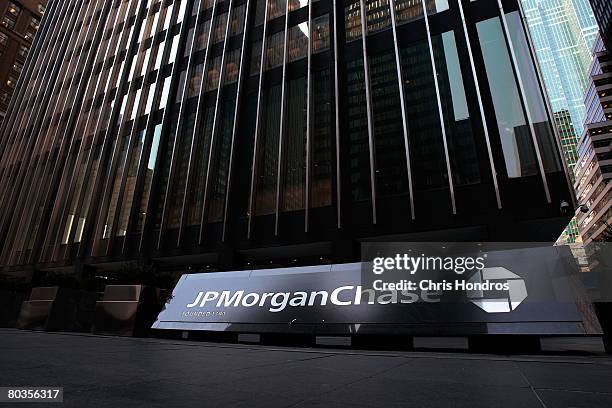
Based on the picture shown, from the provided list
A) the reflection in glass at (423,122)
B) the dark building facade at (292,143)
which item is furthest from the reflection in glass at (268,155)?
the reflection in glass at (423,122)

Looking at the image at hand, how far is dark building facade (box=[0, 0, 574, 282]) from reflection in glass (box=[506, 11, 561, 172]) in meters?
0.06

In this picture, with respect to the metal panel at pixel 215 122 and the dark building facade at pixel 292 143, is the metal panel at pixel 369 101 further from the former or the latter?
the metal panel at pixel 215 122

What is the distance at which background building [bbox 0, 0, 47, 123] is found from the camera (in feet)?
218

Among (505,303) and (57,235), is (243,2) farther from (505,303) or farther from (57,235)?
(505,303)

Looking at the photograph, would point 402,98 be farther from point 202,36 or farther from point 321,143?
point 202,36

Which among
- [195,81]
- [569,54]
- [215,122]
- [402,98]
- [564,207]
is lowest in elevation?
[564,207]

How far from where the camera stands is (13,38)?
68750mm

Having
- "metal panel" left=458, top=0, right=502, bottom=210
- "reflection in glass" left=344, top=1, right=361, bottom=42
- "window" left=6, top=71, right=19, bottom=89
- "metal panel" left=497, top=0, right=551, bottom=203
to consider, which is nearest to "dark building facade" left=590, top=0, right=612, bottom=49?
"metal panel" left=497, top=0, right=551, bottom=203

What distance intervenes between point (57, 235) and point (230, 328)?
26184mm

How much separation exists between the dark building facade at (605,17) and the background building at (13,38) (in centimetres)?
11175

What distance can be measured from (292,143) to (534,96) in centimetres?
1202

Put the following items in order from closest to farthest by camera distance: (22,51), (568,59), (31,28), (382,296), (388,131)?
(382,296) → (388,131) → (22,51) → (31,28) → (568,59)

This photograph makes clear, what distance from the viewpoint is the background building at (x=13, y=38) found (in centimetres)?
6656

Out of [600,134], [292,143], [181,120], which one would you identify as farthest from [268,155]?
[600,134]
